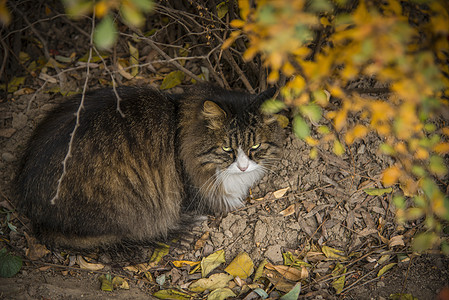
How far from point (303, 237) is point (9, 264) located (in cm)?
199

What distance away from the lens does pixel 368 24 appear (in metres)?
1.16

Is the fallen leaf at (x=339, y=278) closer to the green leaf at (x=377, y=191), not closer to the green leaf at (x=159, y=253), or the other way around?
the green leaf at (x=377, y=191)

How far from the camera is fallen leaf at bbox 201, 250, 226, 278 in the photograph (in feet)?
8.52

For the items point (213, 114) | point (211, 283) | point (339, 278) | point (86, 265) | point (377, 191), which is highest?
point (213, 114)

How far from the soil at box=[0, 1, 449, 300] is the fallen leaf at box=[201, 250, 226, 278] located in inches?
2.3

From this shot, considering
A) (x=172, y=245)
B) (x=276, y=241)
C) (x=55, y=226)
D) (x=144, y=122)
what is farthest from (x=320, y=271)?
(x=55, y=226)

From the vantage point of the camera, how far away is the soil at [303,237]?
234 centimetres

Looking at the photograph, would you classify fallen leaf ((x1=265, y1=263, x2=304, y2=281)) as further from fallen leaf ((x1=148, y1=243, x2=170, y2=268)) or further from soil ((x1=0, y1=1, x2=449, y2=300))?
fallen leaf ((x1=148, y1=243, x2=170, y2=268))

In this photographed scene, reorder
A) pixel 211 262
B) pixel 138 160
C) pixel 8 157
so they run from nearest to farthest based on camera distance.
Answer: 1. pixel 138 160
2. pixel 211 262
3. pixel 8 157

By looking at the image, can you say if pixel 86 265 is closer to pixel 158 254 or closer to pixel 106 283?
pixel 106 283

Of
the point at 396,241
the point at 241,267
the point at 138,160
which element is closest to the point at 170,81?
the point at 138,160

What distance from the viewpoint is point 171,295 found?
2414 millimetres

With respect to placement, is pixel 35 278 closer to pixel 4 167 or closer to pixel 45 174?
pixel 45 174

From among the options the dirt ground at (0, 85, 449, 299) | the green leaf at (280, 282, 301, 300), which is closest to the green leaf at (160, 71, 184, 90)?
the dirt ground at (0, 85, 449, 299)
